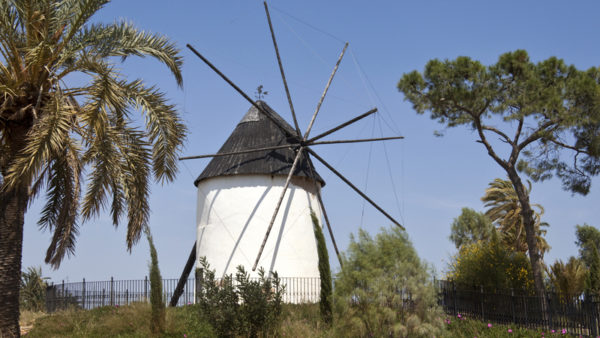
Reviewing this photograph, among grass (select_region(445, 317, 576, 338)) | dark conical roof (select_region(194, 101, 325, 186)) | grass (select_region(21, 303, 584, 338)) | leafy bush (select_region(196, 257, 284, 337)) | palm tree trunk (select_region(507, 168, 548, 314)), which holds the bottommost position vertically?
grass (select_region(445, 317, 576, 338))

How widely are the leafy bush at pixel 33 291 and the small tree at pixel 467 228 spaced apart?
26449 millimetres

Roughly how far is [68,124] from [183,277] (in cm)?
1123

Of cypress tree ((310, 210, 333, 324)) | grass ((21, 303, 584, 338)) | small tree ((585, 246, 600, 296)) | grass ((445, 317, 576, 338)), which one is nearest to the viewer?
grass ((21, 303, 584, 338))

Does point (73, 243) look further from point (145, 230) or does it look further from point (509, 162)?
point (509, 162)

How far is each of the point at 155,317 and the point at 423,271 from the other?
7224 mm

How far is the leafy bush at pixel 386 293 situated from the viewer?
1158cm

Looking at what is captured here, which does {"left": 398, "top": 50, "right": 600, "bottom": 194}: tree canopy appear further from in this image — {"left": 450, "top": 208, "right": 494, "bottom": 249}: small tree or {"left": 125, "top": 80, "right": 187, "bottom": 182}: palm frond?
{"left": 450, "top": 208, "right": 494, "bottom": 249}: small tree

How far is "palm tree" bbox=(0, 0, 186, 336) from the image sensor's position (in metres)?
12.1

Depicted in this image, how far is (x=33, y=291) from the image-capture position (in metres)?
25.9

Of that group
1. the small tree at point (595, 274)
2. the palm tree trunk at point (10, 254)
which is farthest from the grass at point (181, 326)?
the palm tree trunk at point (10, 254)

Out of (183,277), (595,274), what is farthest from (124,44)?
(595,274)

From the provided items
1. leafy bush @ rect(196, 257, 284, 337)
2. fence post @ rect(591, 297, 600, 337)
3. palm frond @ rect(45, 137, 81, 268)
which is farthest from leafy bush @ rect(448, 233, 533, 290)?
palm frond @ rect(45, 137, 81, 268)

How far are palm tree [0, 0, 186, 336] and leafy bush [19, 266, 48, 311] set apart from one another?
39.6 feet

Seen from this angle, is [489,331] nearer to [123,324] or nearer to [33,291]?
[123,324]
